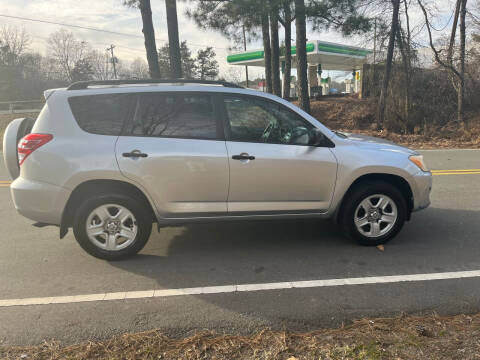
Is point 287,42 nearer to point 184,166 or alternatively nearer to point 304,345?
point 184,166

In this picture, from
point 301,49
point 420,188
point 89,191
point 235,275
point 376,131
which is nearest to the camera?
point 235,275

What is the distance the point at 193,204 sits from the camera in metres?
3.92

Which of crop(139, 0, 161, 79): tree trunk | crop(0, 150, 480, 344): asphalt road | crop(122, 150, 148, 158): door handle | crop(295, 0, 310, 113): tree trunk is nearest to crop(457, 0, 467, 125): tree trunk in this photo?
crop(295, 0, 310, 113): tree trunk

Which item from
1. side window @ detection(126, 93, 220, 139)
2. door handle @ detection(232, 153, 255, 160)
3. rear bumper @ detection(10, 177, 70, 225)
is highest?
side window @ detection(126, 93, 220, 139)

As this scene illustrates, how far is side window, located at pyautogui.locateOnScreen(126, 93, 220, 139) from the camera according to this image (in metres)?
3.86

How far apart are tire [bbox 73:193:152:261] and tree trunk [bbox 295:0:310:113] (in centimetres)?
1100

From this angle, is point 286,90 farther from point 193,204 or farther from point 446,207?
point 193,204

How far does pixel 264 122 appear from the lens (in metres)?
4.09

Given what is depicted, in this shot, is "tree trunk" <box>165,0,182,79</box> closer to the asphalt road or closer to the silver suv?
the asphalt road

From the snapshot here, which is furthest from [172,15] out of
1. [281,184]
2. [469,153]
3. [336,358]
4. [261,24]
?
[336,358]

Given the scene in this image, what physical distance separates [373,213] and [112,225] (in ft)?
9.64

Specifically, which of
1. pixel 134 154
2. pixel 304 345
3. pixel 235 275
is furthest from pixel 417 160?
pixel 134 154

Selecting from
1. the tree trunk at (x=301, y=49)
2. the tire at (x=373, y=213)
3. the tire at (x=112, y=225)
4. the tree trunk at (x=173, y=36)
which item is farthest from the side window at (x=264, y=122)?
the tree trunk at (x=173, y=36)

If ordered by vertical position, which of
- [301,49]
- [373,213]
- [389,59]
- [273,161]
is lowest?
[373,213]
